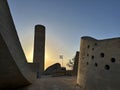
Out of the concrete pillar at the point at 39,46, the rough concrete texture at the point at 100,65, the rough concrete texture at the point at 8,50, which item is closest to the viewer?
the rough concrete texture at the point at 8,50

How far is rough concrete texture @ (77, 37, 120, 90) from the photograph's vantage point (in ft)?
36.0

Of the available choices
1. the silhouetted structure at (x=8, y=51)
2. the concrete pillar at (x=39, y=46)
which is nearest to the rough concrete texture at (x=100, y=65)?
the silhouetted structure at (x=8, y=51)

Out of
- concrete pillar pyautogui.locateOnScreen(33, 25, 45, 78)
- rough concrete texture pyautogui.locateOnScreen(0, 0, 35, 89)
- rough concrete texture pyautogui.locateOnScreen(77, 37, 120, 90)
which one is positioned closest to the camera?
rough concrete texture pyautogui.locateOnScreen(0, 0, 35, 89)

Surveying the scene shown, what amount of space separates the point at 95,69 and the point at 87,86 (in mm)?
1883

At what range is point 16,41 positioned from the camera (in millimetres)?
9047

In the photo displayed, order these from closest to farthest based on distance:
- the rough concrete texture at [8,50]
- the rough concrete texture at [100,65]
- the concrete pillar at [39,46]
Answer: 1. the rough concrete texture at [8,50]
2. the rough concrete texture at [100,65]
3. the concrete pillar at [39,46]

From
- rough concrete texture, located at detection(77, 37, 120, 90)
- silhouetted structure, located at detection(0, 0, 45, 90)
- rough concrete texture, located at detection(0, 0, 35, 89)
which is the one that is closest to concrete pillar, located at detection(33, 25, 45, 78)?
rough concrete texture, located at detection(77, 37, 120, 90)

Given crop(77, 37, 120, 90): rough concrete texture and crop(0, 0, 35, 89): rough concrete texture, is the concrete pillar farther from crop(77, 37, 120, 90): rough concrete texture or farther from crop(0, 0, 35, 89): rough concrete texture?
crop(0, 0, 35, 89): rough concrete texture

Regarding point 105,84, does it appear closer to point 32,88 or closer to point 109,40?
point 109,40

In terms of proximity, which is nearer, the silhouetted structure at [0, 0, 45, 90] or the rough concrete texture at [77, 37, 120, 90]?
the silhouetted structure at [0, 0, 45, 90]

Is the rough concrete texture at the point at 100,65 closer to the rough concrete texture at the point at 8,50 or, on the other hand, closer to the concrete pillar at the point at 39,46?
the rough concrete texture at the point at 8,50

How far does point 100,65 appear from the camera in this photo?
12172 mm

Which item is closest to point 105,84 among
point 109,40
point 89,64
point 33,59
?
point 89,64

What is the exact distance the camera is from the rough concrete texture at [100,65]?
1097 cm
